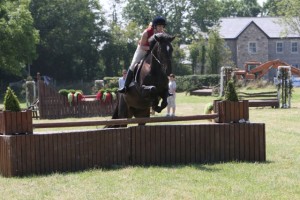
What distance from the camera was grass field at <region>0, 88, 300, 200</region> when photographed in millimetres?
8141

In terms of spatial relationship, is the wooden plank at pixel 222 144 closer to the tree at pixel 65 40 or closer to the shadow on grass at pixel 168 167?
the shadow on grass at pixel 168 167

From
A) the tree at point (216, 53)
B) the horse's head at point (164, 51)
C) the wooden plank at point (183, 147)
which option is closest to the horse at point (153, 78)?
the horse's head at point (164, 51)

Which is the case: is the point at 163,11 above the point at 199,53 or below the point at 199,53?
above

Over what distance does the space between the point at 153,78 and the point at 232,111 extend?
67.7 inches

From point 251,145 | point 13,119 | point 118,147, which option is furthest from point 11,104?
point 251,145

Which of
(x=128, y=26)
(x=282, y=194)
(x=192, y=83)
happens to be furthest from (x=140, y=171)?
(x=128, y=26)

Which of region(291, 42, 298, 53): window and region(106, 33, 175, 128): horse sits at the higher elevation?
region(291, 42, 298, 53): window

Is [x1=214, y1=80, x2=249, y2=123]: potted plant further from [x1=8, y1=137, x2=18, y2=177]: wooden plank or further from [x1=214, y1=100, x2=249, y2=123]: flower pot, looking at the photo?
[x1=8, y1=137, x2=18, y2=177]: wooden plank

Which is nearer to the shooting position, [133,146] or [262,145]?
[133,146]

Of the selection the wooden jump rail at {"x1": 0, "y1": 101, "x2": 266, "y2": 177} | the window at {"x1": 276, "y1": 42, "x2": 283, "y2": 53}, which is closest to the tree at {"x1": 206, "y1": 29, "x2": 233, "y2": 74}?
the window at {"x1": 276, "y1": 42, "x2": 283, "y2": 53}

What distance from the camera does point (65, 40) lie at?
62969 millimetres

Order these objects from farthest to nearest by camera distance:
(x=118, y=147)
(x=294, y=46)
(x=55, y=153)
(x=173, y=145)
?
(x=294, y=46) → (x=173, y=145) → (x=118, y=147) → (x=55, y=153)

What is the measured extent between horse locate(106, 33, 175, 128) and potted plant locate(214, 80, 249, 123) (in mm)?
1126

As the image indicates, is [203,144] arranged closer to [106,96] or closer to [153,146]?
[153,146]
